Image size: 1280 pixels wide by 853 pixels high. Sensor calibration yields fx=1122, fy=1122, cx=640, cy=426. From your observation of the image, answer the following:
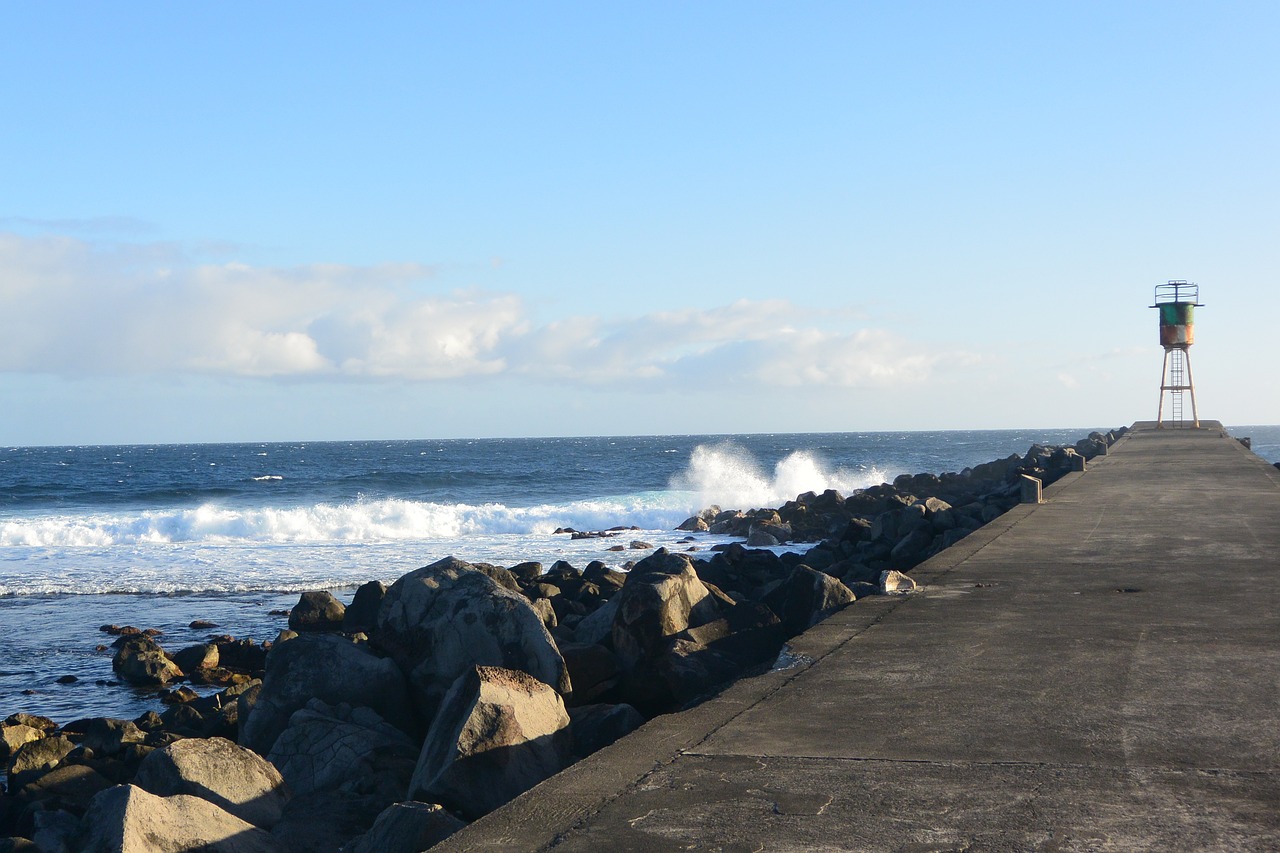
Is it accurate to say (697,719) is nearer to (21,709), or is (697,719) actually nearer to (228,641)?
(21,709)

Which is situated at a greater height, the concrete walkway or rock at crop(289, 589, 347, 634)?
the concrete walkway

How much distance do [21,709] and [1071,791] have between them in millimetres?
8925

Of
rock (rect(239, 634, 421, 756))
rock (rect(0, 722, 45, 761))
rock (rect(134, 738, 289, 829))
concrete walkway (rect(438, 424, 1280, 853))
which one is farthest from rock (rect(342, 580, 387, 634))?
concrete walkway (rect(438, 424, 1280, 853))

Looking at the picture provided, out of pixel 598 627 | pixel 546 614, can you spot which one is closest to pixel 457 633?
pixel 598 627

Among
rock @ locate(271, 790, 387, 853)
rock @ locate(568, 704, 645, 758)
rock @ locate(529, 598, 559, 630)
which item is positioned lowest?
rock @ locate(271, 790, 387, 853)

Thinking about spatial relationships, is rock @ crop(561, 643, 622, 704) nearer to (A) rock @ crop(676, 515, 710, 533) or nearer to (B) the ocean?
(B) the ocean

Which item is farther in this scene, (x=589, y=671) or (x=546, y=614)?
(x=546, y=614)

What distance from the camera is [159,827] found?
4039 mm

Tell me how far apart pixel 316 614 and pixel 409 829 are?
804cm

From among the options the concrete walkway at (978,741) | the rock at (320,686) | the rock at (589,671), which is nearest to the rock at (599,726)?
the concrete walkway at (978,741)

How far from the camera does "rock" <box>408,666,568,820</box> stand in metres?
4.40

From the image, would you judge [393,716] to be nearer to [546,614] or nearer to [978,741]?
[546,614]

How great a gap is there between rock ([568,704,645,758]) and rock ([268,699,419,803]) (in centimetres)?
85

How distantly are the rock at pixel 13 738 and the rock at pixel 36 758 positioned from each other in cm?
29
